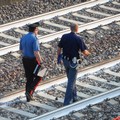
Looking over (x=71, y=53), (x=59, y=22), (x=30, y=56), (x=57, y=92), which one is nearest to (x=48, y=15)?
(x=59, y=22)

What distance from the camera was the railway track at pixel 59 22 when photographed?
17734 millimetres

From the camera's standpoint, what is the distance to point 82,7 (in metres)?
19.9

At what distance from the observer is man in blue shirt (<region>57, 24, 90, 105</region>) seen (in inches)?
555

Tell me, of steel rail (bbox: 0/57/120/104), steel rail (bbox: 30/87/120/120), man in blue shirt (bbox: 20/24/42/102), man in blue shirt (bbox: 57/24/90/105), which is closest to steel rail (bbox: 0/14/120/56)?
steel rail (bbox: 0/57/120/104)

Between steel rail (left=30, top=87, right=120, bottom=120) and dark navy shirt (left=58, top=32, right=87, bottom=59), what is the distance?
0.87m

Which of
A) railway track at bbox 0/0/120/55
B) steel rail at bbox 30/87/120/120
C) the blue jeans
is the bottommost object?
railway track at bbox 0/0/120/55

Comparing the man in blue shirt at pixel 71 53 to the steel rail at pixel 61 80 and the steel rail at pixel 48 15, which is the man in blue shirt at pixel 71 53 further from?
the steel rail at pixel 48 15

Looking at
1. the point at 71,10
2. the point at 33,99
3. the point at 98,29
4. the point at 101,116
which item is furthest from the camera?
the point at 71,10

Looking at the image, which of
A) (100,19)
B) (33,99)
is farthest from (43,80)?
(100,19)

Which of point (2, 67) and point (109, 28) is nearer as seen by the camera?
point (2, 67)

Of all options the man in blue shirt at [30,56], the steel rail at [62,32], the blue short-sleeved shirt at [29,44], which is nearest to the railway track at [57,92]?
the steel rail at [62,32]

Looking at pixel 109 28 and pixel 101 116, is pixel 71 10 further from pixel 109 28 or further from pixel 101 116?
pixel 101 116

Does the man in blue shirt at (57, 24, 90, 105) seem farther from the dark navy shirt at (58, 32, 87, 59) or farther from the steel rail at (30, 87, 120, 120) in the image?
the steel rail at (30, 87, 120, 120)

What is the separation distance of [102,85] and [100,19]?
3.97 metres
